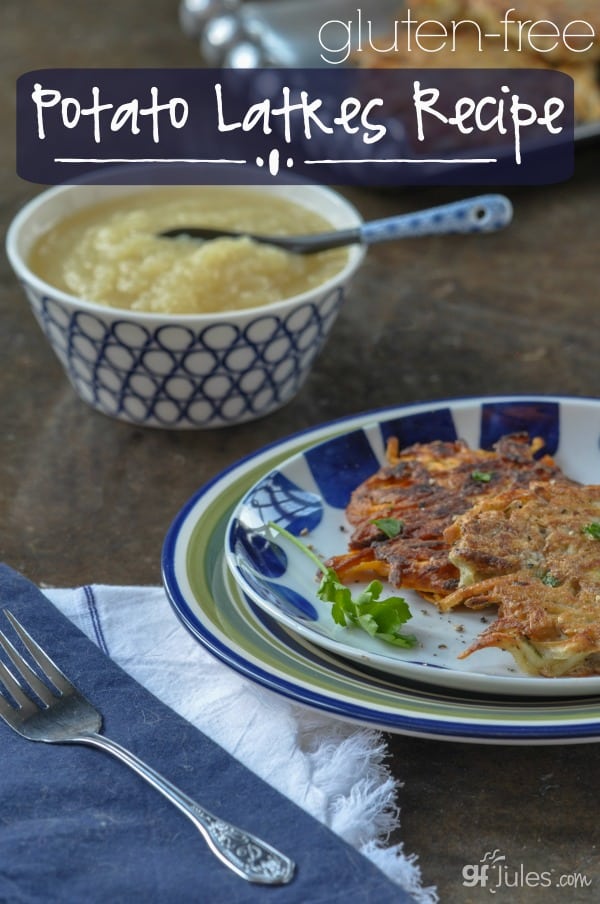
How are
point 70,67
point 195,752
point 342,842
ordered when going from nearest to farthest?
point 342,842
point 195,752
point 70,67

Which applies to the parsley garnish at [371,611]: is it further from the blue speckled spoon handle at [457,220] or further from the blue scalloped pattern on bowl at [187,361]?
the blue speckled spoon handle at [457,220]

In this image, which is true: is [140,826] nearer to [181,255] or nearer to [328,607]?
[328,607]

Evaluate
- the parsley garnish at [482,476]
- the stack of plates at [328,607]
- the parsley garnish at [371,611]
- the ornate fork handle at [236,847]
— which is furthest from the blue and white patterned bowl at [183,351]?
the ornate fork handle at [236,847]

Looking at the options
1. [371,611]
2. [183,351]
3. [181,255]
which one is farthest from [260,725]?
[181,255]

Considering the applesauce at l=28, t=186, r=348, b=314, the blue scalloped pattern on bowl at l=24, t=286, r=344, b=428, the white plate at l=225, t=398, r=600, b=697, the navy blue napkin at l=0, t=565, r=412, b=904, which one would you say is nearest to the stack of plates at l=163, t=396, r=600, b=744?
the white plate at l=225, t=398, r=600, b=697

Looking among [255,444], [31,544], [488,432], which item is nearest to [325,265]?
[255,444]

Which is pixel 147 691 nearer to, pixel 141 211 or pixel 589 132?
pixel 141 211
